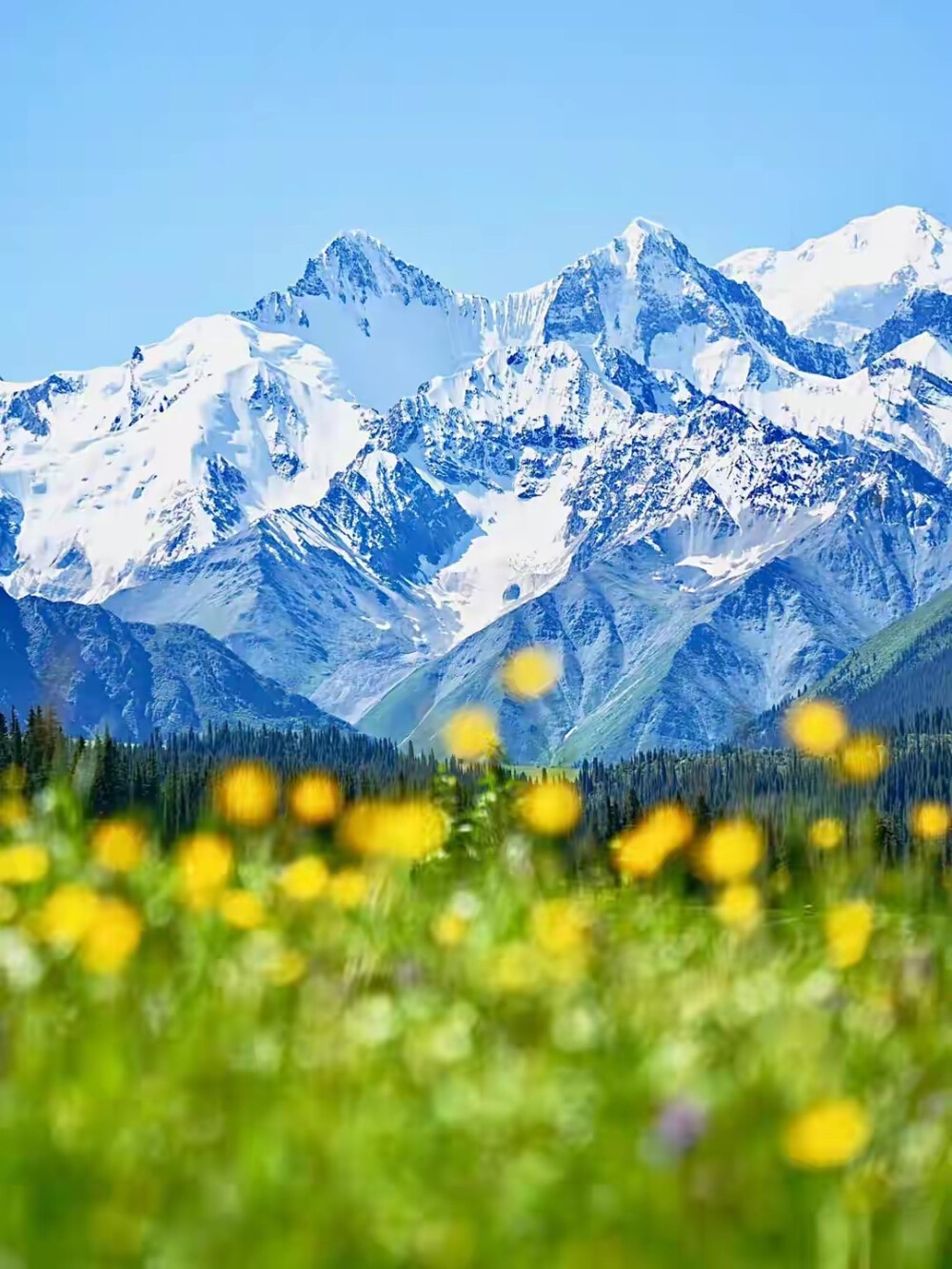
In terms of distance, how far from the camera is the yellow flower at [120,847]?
492 inches

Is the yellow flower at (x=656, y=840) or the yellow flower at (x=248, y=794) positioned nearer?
the yellow flower at (x=656, y=840)

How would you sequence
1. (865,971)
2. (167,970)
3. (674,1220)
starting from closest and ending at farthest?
1. (674,1220)
2. (167,970)
3. (865,971)

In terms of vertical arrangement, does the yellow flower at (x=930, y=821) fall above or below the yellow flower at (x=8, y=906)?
above

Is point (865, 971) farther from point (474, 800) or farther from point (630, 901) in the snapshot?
point (474, 800)

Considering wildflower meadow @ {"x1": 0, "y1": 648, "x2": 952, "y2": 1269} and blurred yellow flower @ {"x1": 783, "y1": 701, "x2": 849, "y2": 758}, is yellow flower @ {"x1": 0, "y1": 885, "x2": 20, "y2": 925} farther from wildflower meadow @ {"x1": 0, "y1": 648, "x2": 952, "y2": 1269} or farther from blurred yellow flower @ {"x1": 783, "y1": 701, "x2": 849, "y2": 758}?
blurred yellow flower @ {"x1": 783, "y1": 701, "x2": 849, "y2": 758}

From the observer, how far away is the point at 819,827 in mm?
14250

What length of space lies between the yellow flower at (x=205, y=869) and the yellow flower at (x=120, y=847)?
0.38 m

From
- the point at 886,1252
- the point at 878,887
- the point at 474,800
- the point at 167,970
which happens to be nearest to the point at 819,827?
the point at 878,887

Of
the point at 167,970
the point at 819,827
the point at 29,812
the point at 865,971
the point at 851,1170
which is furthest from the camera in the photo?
the point at 29,812

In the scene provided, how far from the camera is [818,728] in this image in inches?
495

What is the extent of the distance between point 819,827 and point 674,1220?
20.2 feet

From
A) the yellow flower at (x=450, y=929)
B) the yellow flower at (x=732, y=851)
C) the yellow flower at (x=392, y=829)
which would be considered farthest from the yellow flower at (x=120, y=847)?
the yellow flower at (x=732, y=851)

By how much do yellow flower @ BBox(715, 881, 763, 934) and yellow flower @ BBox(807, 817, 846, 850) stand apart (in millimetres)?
1096

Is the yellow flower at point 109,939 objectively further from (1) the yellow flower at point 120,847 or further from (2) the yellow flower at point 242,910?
(1) the yellow flower at point 120,847
